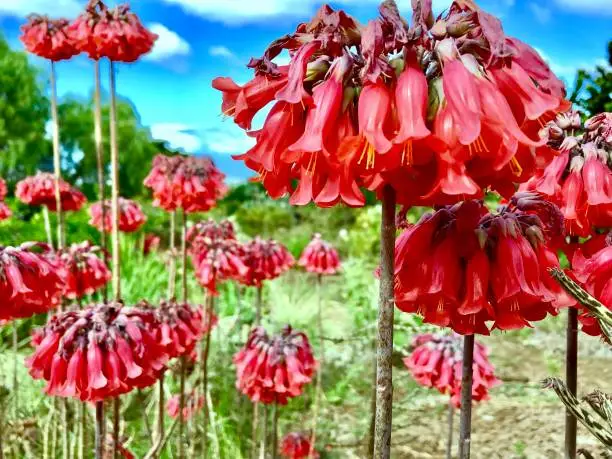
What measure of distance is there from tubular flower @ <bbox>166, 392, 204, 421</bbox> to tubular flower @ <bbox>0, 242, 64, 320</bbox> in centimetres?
153

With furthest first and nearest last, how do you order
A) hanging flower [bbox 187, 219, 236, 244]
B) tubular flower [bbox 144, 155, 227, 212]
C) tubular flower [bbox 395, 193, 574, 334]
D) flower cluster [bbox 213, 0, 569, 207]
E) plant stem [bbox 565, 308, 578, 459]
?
1. hanging flower [bbox 187, 219, 236, 244]
2. tubular flower [bbox 144, 155, 227, 212]
3. plant stem [bbox 565, 308, 578, 459]
4. tubular flower [bbox 395, 193, 574, 334]
5. flower cluster [bbox 213, 0, 569, 207]

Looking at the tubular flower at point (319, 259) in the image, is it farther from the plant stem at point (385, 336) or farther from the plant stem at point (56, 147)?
the plant stem at point (385, 336)

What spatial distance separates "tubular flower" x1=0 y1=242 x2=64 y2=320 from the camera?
2.48 meters

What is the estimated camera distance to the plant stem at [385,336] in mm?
1045

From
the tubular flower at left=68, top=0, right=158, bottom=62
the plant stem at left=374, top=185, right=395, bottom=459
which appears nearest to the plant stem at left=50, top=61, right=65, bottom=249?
the tubular flower at left=68, top=0, right=158, bottom=62

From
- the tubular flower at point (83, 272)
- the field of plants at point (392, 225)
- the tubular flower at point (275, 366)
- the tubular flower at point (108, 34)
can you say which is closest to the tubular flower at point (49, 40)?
the field of plants at point (392, 225)

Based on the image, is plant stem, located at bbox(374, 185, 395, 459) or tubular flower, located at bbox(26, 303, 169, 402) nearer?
plant stem, located at bbox(374, 185, 395, 459)

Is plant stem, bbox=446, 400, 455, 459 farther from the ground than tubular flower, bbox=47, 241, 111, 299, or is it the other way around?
tubular flower, bbox=47, 241, 111, 299

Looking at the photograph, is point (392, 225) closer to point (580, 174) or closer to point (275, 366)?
point (580, 174)

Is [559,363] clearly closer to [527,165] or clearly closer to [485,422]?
[485,422]

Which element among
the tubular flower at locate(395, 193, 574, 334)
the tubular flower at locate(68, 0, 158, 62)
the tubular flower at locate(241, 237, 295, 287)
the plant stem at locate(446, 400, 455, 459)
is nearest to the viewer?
the tubular flower at locate(395, 193, 574, 334)

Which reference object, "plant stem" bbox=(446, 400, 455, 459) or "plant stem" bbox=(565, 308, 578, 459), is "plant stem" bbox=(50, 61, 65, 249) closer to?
"plant stem" bbox=(446, 400, 455, 459)

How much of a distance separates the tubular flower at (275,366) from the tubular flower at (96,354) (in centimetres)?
116

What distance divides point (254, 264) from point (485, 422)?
2383mm
